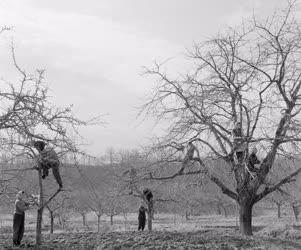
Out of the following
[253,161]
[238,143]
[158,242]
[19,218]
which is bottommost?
[158,242]

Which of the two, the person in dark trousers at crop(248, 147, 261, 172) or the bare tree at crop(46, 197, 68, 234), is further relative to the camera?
the bare tree at crop(46, 197, 68, 234)

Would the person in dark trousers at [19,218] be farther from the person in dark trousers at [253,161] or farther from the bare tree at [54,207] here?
the bare tree at [54,207]

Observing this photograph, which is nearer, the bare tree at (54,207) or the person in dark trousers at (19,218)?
the person in dark trousers at (19,218)

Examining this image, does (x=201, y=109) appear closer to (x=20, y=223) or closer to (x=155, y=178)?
(x=155, y=178)

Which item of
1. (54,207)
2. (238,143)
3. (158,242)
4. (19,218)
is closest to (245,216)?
(238,143)

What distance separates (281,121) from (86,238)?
606cm

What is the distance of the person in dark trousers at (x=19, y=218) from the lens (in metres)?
11.8

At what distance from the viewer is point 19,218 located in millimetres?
12172

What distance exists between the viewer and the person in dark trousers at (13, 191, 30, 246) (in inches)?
463

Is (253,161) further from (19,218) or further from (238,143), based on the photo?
(19,218)

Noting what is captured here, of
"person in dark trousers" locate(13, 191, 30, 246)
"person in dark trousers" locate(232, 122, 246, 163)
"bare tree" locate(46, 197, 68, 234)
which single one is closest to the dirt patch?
"person in dark trousers" locate(13, 191, 30, 246)

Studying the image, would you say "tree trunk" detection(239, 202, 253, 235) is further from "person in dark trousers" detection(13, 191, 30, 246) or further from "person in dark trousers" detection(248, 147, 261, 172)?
"person in dark trousers" detection(13, 191, 30, 246)

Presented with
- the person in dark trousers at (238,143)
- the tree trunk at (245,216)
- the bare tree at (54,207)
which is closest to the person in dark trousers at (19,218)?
the person in dark trousers at (238,143)

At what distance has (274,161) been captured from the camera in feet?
43.8
